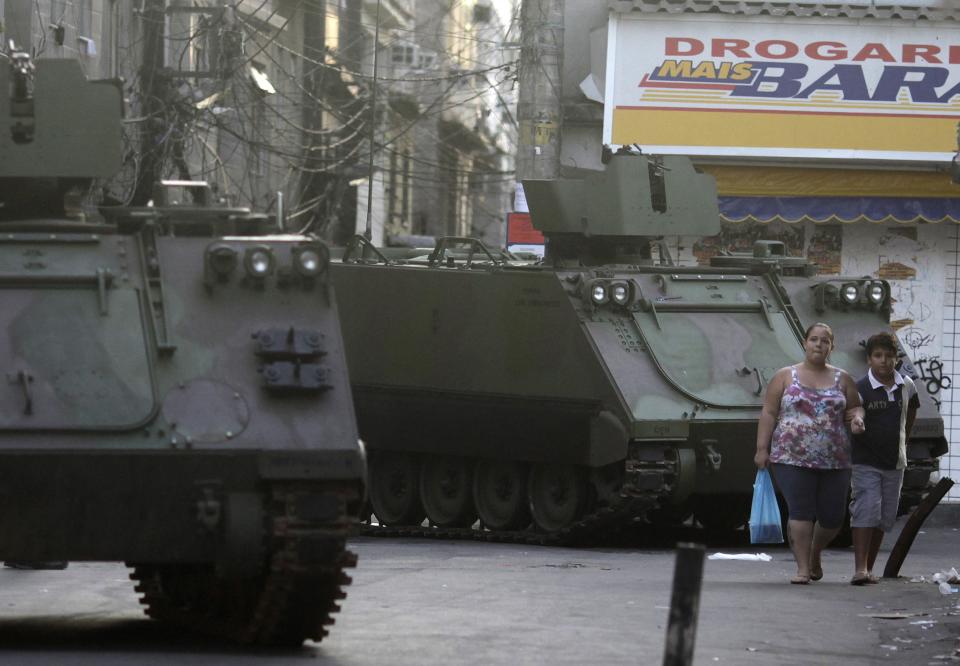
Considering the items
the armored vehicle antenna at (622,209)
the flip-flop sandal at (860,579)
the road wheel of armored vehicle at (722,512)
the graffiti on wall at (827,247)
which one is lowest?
the road wheel of armored vehicle at (722,512)

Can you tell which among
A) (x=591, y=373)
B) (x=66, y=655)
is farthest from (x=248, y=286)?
(x=591, y=373)

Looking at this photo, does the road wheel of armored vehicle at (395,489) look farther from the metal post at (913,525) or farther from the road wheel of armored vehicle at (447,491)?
the metal post at (913,525)

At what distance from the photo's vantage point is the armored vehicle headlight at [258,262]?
32.2ft

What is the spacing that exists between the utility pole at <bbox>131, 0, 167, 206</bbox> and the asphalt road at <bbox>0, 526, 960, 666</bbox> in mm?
8808

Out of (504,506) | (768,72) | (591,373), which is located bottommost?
(504,506)

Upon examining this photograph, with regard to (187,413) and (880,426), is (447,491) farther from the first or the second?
(187,413)

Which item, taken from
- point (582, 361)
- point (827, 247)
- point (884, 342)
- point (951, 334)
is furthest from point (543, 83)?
point (884, 342)

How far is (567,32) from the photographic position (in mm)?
21734

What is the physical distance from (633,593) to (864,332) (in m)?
5.12

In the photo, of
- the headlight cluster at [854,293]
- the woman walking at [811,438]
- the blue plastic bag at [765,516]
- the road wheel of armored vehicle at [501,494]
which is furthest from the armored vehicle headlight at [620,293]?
the blue plastic bag at [765,516]

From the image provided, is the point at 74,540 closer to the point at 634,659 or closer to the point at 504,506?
the point at 634,659

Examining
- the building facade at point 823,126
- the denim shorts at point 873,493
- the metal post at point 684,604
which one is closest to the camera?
the metal post at point 684,604

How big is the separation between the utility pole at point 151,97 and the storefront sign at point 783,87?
498 cm

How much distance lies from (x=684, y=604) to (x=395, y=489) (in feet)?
37.2
